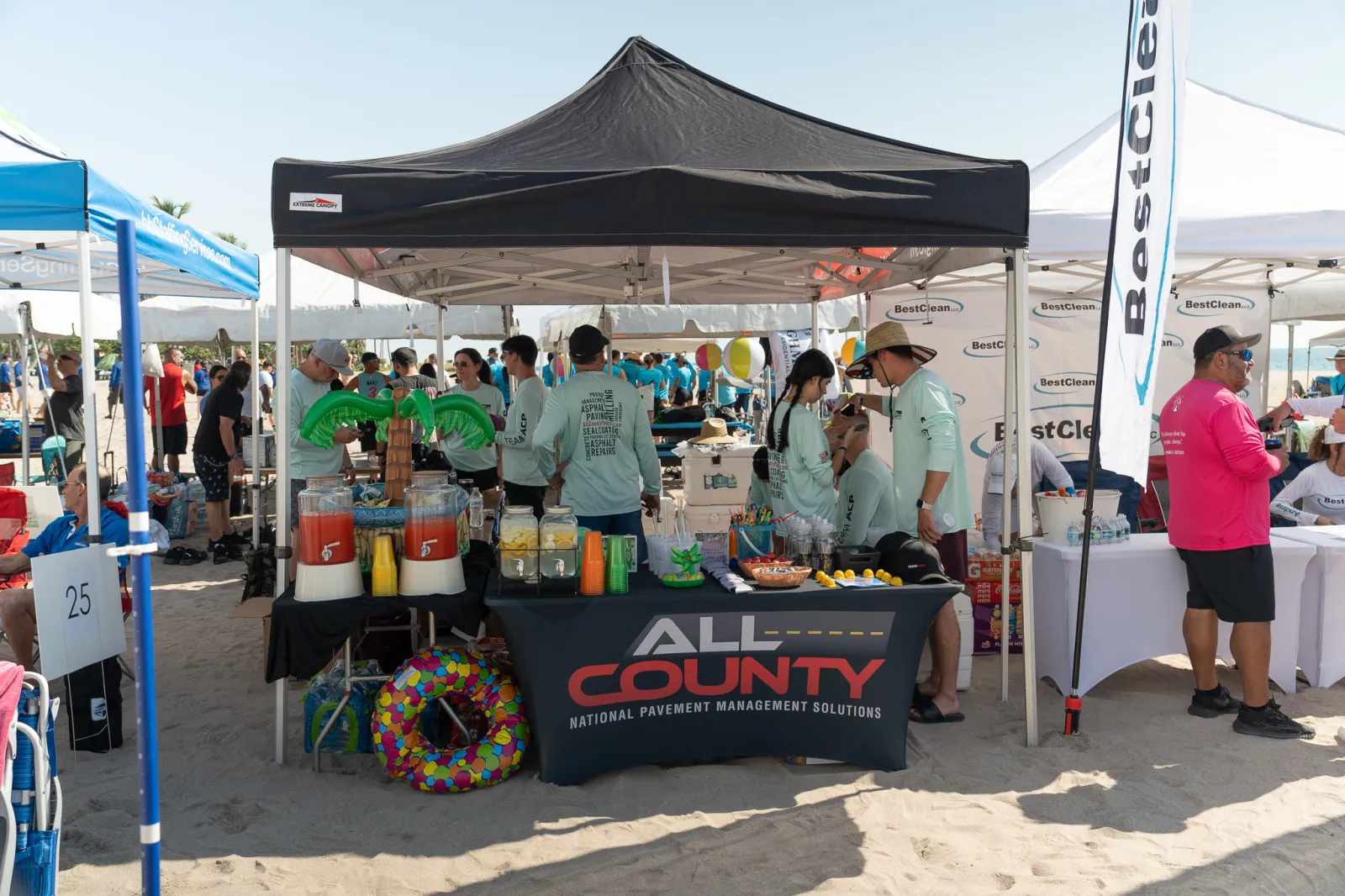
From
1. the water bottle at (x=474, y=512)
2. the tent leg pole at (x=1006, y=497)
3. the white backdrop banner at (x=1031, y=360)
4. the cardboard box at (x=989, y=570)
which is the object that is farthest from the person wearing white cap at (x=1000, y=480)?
the water bottle at (x=474, y=512)

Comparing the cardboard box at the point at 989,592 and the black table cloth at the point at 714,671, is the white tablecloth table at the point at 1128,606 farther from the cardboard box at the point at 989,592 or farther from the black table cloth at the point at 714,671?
the black table cloth at the point at 714,671

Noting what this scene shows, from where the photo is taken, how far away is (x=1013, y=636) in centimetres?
464

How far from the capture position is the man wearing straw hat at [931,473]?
370 cm

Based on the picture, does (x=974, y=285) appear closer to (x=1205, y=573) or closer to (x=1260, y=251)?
(x=1260, y=251)

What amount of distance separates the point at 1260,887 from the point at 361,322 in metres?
9.43

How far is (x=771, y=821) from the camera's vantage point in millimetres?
2959

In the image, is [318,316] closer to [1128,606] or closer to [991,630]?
[991,630]

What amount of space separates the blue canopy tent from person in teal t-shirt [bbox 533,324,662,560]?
5.28ft

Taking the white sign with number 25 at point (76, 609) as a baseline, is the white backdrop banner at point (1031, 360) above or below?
above

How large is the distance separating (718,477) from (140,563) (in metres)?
5.60

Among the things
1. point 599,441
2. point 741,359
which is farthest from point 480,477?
point 741,359

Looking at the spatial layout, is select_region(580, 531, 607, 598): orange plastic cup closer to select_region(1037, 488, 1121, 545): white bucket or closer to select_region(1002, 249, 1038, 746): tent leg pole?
select_region(1002, 249, 1038, 746): tent leg pole

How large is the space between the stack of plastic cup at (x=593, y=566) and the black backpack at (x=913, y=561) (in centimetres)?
102

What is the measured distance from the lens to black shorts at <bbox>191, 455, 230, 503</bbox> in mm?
7090
